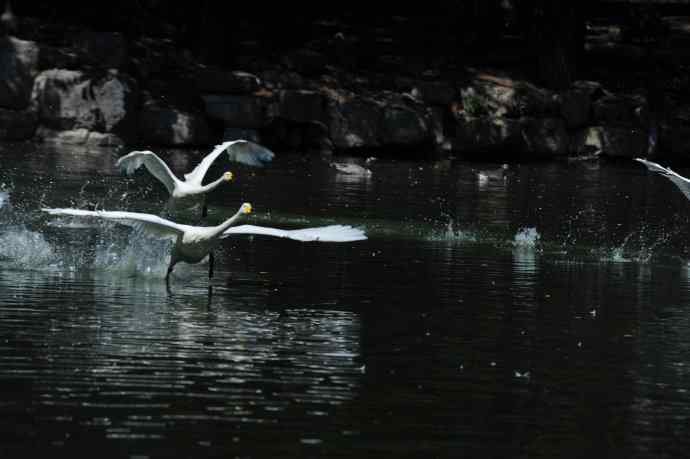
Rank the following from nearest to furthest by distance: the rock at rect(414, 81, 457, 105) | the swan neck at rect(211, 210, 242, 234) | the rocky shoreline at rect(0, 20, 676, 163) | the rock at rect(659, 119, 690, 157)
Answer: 1. the swan neck at rect(211, 210, 242, 234)
2. the rocky shoreline at rect(0, 20, 676, 163)
3. the rock at rect(659, 119, 690, 157)
4. the rock at rect(414, 81, 457, 105)

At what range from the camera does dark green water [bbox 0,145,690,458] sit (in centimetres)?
1038

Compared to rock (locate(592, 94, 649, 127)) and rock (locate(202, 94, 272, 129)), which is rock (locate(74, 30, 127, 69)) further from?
rock (locate(592, 94, 649, 127))

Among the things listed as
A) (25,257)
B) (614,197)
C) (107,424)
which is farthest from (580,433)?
(614,197)

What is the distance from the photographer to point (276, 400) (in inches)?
443

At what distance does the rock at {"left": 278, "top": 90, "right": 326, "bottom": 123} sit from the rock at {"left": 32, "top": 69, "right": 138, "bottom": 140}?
4.25 meters

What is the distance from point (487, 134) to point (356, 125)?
11.8ft

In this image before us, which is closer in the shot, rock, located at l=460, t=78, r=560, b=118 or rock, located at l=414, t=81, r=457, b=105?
rock, located at l=460, t=78, r=560, b=118

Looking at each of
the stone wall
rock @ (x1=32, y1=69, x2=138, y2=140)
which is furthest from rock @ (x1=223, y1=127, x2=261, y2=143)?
rock @ (x1=32, y1=69, x2=138, y2=140)

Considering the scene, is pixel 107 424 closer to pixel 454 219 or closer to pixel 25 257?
pixel 25 257

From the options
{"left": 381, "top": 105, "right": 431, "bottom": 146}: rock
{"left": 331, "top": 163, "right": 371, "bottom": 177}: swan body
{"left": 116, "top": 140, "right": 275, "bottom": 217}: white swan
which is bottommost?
{"left": 116, "top": 140, "right": 275, "bottom": 217}: white swan

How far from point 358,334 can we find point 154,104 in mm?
26203

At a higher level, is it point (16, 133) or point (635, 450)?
point (16, 133)

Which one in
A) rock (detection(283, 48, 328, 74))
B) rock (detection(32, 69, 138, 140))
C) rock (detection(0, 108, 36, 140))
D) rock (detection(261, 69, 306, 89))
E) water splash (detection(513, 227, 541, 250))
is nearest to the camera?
water splash (detection(513, 227, 541, 250))

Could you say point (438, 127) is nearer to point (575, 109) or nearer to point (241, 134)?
point (575, 109)
